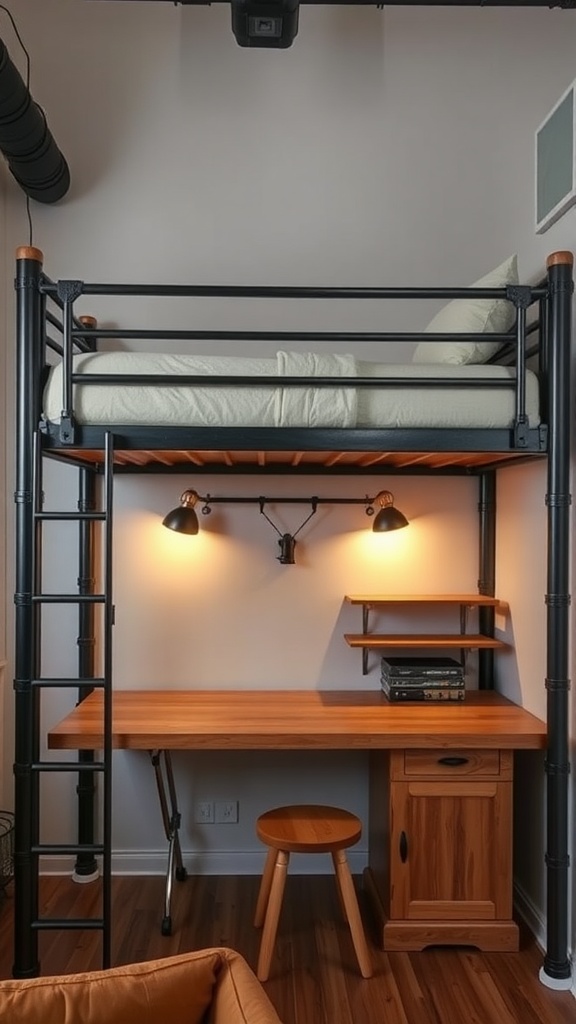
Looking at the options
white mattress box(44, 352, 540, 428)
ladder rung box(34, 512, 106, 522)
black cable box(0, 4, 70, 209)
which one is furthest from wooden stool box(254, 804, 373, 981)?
black cable box(0, 4, 70, 209)

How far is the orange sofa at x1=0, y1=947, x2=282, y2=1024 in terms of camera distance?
1.23m

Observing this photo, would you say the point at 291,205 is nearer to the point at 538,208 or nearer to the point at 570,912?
the point at 538,208

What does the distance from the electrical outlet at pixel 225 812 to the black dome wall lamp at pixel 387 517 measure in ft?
4.38

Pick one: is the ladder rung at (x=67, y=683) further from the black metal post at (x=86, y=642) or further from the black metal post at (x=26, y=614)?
the black metal post at (x=86, y=642)

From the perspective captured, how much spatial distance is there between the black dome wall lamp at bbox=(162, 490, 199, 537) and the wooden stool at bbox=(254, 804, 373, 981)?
110 cm

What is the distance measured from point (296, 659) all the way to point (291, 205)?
6.45 ft

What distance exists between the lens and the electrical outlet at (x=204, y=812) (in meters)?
3.17

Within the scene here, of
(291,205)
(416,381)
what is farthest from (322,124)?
(416,381)

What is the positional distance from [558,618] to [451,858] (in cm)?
94

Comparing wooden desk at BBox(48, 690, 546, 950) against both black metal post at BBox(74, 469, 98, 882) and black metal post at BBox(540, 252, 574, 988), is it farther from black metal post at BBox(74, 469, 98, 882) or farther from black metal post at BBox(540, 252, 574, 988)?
black metal post at BBox(74, 469, 98, 882)

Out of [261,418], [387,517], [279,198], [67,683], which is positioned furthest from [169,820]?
[279,198]

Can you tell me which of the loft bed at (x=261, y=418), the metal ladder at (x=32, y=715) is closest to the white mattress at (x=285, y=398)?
the loft bed at (x=261, y=418)

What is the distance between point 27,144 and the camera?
274cm

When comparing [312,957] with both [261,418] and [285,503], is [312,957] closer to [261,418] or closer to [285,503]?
[285,503]
